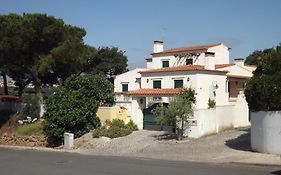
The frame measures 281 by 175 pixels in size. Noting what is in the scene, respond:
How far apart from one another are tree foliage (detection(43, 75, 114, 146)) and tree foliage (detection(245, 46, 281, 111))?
54.0ft

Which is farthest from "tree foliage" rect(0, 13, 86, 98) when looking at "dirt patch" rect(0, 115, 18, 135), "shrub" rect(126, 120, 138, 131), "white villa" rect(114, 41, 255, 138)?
"shrub" rect(126, 120, 138, 131)

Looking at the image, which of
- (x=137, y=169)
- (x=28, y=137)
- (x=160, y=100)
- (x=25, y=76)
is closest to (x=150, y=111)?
(x=160, y=100)

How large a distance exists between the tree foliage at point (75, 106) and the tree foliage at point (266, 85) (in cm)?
1645

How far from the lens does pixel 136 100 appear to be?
1528 inches

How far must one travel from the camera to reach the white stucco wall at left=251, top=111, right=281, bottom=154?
2153 centimetres

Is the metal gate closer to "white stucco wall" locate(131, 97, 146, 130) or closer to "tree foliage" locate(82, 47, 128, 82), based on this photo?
"white stucco wall" locate(131, 97, 146, 130)

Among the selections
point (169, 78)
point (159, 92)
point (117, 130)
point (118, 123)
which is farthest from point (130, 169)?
point (169, 78)

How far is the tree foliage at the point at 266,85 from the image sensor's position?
22125 millimetres

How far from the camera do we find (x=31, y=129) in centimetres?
4441

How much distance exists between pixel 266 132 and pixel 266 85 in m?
2.33

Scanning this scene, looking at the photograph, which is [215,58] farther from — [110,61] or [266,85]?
[110,61]

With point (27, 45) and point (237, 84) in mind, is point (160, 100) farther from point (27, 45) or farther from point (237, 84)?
point (27, 45)

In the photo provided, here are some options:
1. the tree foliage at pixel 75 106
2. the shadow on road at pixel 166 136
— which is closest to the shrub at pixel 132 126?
the tree foliage at pixel 75 106

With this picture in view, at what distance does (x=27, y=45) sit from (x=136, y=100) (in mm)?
12958
